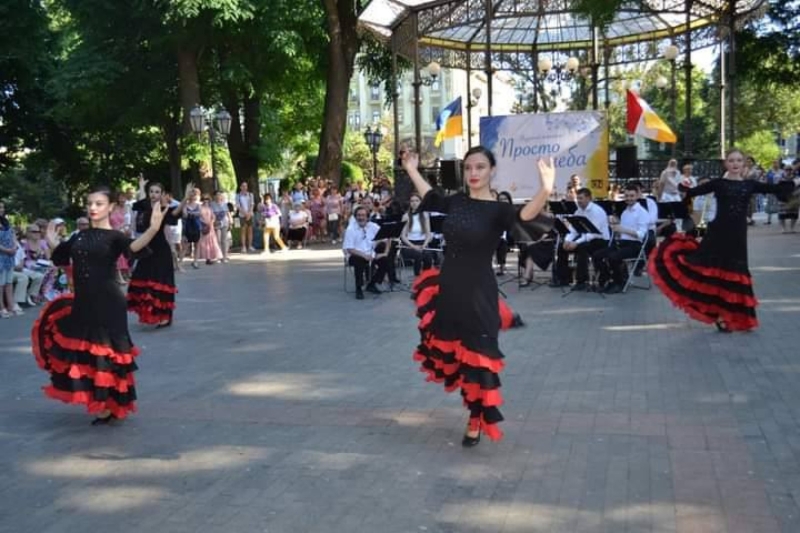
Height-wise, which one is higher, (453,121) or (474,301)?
(453,121)

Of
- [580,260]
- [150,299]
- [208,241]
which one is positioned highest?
[208,241]

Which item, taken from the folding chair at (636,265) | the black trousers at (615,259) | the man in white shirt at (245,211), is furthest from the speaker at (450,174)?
the black trousers at (615,259)

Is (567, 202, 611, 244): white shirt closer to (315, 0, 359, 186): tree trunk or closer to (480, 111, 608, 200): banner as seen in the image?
(480, 111, 608, 200): banner

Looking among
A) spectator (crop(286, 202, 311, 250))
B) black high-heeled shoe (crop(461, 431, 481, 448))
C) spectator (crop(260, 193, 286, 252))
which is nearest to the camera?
black high-heeled shoe (crop(461, 431, 481, 448))

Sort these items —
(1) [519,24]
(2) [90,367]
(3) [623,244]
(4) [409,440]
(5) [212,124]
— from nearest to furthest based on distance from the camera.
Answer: (4) [409,440] < (2) [90,367] < (3) [623,244] < (5) [212,124] < (1) [519,24]

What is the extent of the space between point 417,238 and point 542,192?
32.5ft

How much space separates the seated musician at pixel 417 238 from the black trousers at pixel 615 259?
293 cm

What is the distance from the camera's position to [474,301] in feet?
18.9

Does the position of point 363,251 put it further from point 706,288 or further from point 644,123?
point 644,123

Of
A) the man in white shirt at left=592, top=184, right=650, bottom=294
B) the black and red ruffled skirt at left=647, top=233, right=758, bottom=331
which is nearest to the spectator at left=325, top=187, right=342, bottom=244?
the man in white shirt at left=592, top=184, right=650, bottom=294

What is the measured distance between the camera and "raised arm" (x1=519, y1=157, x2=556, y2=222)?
5.35 m

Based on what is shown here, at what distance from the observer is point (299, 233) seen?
79.4 ft

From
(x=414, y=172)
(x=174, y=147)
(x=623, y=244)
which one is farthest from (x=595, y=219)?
(x=174, y=147)

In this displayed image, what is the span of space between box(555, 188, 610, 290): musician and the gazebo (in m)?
7.50
